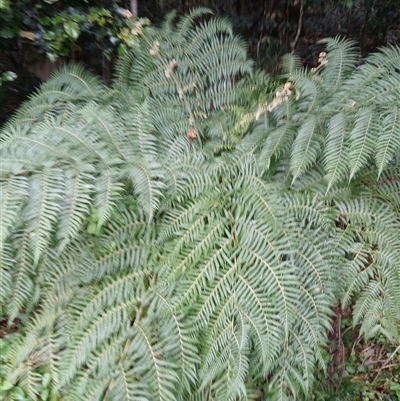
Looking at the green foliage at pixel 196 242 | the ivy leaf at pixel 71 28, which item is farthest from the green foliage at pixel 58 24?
the green foliage at pixel 196 242

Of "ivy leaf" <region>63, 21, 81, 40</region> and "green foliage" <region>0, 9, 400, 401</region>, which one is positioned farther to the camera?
"ivy leaf" <region>63, 21, 81, 40</region>

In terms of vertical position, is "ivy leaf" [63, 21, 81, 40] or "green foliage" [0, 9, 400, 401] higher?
"ivy leaf" [63, 21, 81, 40]

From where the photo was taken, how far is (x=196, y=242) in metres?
1.56

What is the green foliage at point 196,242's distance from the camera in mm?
1420

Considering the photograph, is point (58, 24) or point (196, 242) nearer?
point (196, 242)

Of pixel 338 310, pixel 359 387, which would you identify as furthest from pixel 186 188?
pixel 359 387

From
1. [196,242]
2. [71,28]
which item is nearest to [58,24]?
[71,28]

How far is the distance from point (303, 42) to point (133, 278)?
290cm

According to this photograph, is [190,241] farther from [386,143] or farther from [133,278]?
[386,143]

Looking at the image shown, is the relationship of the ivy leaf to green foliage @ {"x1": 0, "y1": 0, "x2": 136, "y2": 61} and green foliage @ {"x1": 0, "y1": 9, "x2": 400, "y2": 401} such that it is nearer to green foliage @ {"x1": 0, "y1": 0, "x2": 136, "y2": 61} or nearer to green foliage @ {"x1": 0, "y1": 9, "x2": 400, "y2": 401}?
green foliage @ {"x1": 0, "y1": 0, "x2": 136, "y2": 61}

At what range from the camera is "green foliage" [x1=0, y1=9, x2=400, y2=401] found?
142cm

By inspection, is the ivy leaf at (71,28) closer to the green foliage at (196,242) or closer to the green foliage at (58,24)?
the green foliage at (58,24)

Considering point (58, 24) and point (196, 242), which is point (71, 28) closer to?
point (58, 24)

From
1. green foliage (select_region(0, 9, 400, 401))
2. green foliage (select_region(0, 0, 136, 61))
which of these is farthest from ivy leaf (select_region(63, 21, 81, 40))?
green foliage (select_region(0, 9, 400, 401))
